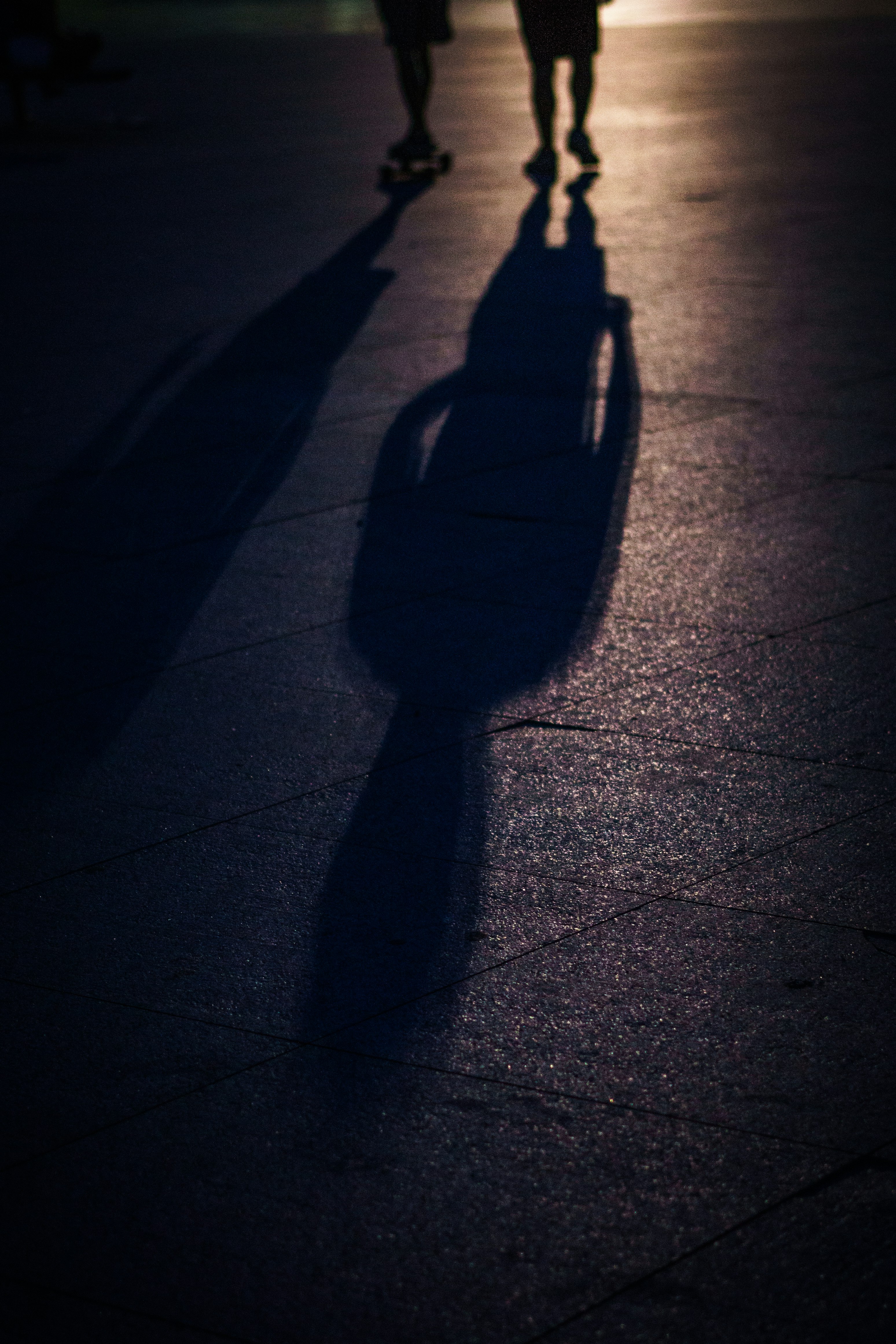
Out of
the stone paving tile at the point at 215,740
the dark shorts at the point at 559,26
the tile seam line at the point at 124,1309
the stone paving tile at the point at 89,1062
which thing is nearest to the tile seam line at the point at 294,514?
the stone paving tile at the point at 215,740

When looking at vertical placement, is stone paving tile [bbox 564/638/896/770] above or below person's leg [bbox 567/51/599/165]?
below

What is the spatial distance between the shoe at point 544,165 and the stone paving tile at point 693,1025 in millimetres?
9042

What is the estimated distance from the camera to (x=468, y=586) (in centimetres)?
442

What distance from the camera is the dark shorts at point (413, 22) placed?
35.0ft

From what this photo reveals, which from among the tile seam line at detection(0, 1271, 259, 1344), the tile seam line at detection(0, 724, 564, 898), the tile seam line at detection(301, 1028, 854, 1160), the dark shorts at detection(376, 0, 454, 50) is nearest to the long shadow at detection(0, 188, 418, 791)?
the tile seam line at detection(0, 724, 564, 898)

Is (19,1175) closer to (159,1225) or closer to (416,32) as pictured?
(159,1225)

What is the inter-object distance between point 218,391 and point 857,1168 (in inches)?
191

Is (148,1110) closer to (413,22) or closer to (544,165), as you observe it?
(544,165)

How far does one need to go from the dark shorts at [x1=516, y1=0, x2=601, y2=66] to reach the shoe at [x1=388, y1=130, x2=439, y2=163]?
1.63 m

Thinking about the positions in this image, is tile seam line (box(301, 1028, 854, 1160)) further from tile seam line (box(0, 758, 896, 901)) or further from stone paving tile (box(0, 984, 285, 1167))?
tile seam line (box(0, 758, 896, 901))

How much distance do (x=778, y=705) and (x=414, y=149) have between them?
9.09 m

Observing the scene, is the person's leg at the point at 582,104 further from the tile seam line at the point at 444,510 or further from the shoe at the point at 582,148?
the tile seam line at the point at 444,510

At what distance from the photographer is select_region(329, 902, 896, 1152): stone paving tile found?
7.74 feet

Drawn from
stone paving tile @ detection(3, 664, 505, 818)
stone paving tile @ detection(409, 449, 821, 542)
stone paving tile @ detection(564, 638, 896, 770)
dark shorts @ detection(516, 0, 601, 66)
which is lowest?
stone paving tile @ detection(409, 449, 821, 542)
